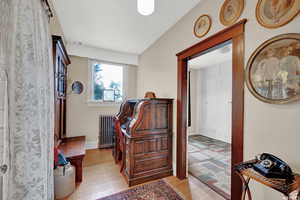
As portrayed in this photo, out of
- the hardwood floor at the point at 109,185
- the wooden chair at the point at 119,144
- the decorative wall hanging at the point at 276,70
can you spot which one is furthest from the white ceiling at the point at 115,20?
the hardwood floor at the point at 109,185

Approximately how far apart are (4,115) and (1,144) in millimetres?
184

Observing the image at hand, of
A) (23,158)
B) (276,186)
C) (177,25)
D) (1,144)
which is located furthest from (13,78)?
(177,25)

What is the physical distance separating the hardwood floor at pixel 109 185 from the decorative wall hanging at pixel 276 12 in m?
2.02

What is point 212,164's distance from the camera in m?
2.49

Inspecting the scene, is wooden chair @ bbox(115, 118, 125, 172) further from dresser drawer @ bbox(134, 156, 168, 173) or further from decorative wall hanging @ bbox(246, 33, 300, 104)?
decorative wall hanging @ bbox(246, 33, 300, 104)

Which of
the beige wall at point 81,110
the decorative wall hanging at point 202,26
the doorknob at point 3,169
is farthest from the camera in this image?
the beige wall at point 81,110

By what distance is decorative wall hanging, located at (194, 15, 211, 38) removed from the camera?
166 cm

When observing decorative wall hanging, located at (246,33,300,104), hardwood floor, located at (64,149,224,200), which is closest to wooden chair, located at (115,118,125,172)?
hardwood floor, located at (64,149,224,200)

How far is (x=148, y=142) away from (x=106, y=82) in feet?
7.61

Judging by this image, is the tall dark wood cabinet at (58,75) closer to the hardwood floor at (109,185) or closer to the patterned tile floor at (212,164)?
the hardwood floor at (109,185)

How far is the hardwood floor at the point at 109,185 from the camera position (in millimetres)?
1684

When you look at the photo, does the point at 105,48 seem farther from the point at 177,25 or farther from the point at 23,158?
the point at 23,158

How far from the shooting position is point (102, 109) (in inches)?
139

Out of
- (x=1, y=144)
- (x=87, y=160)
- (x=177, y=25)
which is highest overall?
(x=177, y=25)
